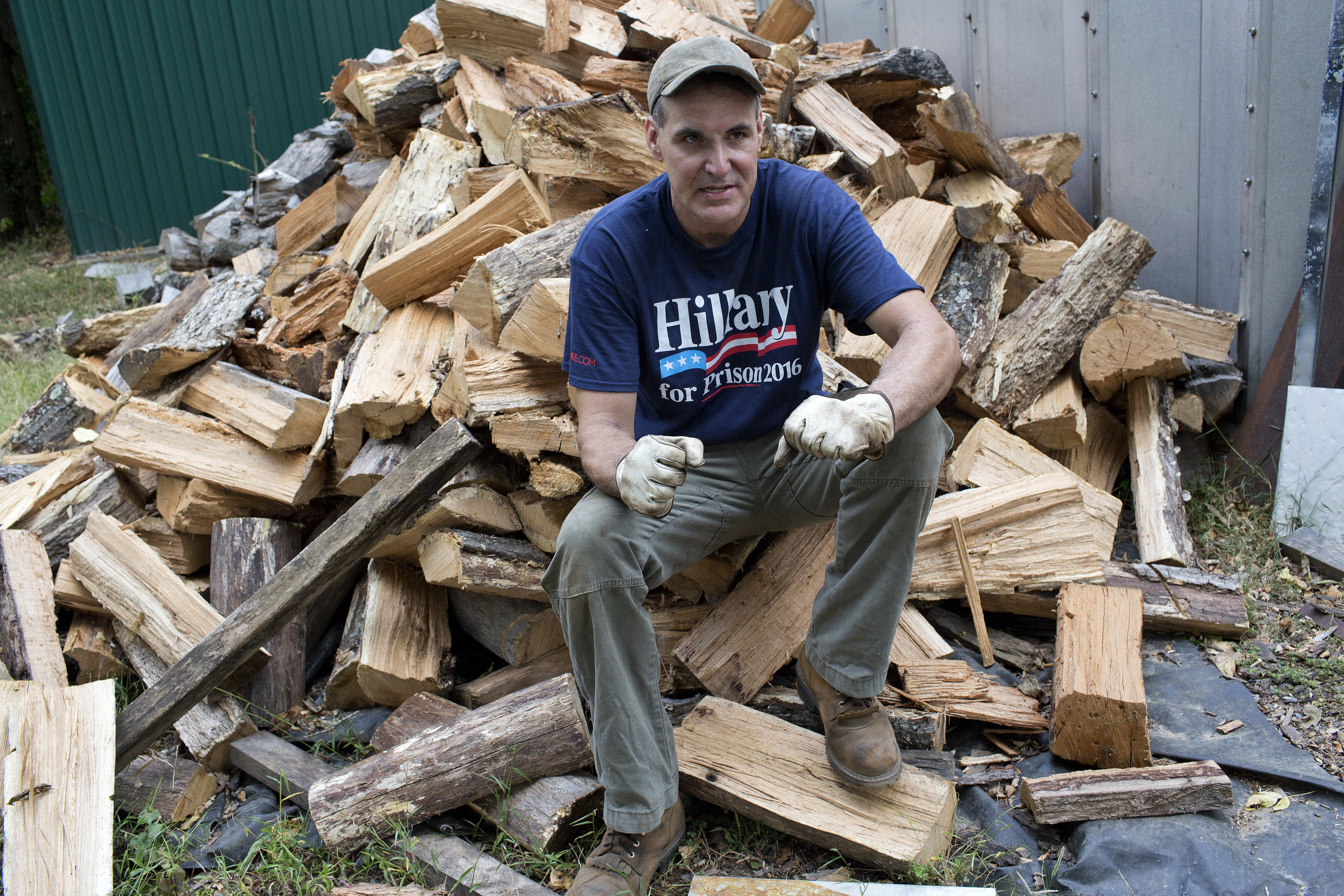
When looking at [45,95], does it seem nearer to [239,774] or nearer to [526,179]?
[526,179]

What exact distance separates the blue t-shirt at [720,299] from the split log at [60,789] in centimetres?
160

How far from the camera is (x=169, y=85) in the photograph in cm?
809

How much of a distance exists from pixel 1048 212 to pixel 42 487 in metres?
4.13

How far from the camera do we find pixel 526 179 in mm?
3186

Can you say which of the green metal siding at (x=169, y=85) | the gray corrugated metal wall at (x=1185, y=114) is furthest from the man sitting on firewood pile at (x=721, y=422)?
the green metal siding at (x=169, y=85)

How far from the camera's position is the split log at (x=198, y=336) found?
3.19 m

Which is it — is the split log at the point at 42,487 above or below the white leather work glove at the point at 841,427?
below

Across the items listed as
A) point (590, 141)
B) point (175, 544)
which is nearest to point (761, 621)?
point (590, 141)

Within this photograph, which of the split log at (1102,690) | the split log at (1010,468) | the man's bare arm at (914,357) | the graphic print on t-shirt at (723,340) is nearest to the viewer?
the man's bare arm at (914,357)

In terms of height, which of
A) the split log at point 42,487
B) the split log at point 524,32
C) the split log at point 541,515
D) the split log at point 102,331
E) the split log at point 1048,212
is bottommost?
the split log at point 42,487

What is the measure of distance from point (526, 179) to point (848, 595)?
6.25 feet

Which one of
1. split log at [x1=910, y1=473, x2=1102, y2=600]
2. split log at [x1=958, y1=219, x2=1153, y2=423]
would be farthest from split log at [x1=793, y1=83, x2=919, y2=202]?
split log at [x1=910, y1=473, x2=1102, y2=600]

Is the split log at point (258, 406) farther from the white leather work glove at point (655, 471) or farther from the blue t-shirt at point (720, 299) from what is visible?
the white leather work glove at point (655, 471)

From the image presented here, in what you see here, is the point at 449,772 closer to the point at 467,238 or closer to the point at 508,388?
the point at 508,388
